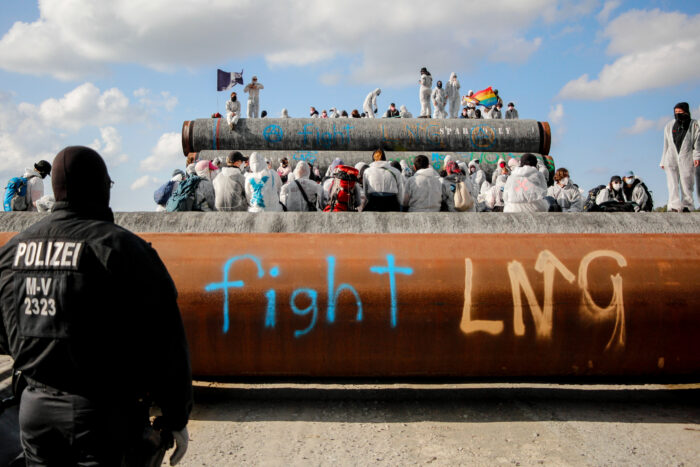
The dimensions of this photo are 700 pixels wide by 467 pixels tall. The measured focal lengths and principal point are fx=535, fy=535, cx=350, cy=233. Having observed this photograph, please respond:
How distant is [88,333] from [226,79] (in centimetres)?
1525

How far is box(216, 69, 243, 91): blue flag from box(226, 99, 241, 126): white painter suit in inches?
95.9

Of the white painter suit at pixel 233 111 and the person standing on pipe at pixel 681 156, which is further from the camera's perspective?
the white painter suit at pixel 233 111

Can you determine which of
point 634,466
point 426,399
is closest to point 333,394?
point 426,399

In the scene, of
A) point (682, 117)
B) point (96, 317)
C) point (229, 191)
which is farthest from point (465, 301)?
point (682, 117)

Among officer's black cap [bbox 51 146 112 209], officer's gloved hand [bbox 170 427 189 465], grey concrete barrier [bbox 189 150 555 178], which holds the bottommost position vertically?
officer's gloved hand [bbox 170 427 189 465]

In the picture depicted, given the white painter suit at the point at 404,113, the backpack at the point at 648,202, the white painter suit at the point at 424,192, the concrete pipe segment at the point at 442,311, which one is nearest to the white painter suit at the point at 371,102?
the white painter suit at the point at 404,113

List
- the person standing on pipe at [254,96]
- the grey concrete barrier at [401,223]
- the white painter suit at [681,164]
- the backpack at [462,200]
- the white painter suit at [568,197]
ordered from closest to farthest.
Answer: the grey concrete barrier at [401,223], the backpack at [462,200], the white painter suit at [681,164], the white painter suit at [568,197], the person standing on pipe at [254,96]

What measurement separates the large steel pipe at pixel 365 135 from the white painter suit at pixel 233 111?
0.50ft

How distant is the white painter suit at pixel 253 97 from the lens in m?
15.1

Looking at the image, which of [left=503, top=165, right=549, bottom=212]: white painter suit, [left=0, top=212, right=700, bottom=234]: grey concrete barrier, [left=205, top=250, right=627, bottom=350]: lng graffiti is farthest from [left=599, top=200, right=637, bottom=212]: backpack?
[left=205, top=250, right=627, bottom=350]: lng graffiti

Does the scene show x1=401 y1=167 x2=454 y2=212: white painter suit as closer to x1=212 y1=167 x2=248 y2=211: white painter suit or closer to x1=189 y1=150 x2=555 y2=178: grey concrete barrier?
x1=212 y1=167 x2=248 y2=211: white painter suit

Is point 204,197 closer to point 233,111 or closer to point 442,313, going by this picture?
point 442,313

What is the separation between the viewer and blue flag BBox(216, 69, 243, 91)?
52.1 ft

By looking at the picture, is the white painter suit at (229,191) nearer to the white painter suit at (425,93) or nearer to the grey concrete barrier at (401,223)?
the grey concrete barrier at (401,223)
